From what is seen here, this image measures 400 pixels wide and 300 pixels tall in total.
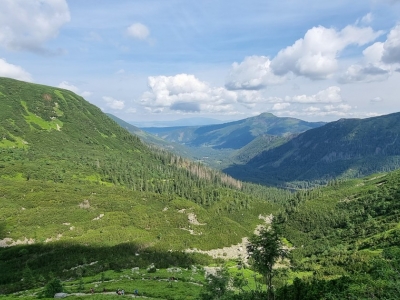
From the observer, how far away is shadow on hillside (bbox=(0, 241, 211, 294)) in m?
93.5

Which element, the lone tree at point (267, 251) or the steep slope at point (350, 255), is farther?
the lone tree at point (267, 251)

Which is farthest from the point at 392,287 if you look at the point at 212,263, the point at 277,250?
the point at 212,263

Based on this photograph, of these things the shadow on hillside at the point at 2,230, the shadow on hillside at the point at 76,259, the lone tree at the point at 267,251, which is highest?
the lone tree at the point at 267,251

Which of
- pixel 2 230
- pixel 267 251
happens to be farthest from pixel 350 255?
pixel 2 230

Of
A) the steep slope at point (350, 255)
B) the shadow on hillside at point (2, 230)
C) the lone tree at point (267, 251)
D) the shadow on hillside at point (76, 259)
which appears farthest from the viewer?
the shadow on hillside at point (2, 230)

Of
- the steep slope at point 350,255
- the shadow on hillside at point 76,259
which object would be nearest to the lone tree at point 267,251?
the steep slope at point 350,255

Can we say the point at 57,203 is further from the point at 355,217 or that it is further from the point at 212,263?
the point at 355,217

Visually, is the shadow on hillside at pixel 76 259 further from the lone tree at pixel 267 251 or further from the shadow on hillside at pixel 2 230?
the lone tree at pixel 267 251

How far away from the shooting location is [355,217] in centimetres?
19350

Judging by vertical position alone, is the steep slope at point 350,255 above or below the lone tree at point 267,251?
below

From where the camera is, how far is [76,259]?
104 m

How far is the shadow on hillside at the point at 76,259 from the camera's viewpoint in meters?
93.5

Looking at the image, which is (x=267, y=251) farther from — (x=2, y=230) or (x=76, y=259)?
(x=2, y=230)

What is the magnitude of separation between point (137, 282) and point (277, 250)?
157 feet
